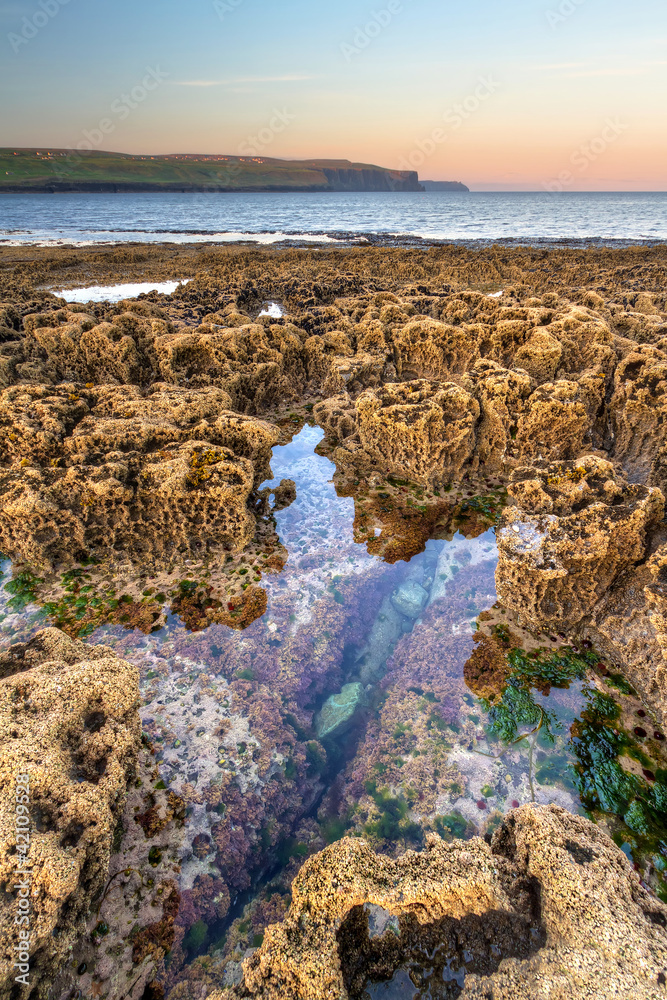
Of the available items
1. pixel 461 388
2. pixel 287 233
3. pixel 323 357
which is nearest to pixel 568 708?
pixel 461 388

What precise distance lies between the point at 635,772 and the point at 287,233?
3891 inches

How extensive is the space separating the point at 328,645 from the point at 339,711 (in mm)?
1483

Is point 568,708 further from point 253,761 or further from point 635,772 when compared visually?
point 253,761

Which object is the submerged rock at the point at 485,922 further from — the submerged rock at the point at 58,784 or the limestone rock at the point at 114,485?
the limestone rock at the point at 114,485

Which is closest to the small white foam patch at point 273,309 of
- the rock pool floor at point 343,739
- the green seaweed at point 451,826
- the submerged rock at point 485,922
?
the rock pool floor at point 343,739

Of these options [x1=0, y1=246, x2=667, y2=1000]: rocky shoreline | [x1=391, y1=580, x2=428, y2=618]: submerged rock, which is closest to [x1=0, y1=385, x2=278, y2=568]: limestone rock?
[x1=0, y1=246, x2=667, y2=1000]: rocky shoreline

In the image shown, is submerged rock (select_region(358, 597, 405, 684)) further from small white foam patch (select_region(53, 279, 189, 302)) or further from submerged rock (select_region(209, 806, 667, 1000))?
small white foam patch (select_region(53, 279, 189, 302))

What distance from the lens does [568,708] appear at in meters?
8.34

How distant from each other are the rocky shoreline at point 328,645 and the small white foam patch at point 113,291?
17720 millimetres

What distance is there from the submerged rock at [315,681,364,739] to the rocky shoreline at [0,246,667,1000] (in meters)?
0.07

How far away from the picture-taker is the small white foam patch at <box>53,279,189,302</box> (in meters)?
34.1

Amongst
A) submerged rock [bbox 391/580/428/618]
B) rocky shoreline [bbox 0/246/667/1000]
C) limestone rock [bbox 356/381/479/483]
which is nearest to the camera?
rocky shoreline [bbox 0/246/667/1000]

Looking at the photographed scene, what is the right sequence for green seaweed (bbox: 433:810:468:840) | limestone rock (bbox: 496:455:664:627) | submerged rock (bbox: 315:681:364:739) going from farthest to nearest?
limestone rock (bbox: 496:455:664:627), submerged rock (bbox: 315:681:364:739), green seaweed (bbox: 433:810:468:840)

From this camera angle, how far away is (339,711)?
8.84 metres
